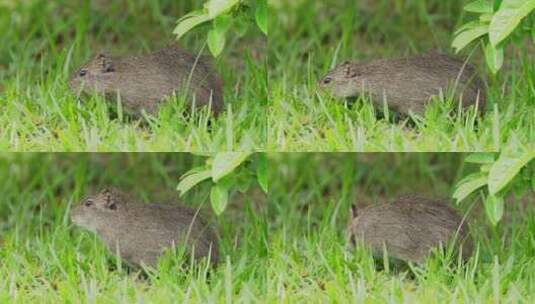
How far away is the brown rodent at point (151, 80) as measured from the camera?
6.35 metres

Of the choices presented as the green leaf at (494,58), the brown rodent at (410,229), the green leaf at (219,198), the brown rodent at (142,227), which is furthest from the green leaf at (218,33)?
the green leaf at (494,58)

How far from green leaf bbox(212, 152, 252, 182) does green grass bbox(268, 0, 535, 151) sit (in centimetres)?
16

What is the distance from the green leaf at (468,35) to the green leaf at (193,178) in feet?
3.77

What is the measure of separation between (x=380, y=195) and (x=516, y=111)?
842 millimetres

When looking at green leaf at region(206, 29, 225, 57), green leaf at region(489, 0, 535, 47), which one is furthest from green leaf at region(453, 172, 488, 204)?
green leaf at region(206, 29, 225, 57)

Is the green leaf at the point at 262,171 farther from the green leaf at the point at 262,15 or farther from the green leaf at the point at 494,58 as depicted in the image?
the green leaf at the point at 494,58

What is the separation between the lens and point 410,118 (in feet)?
20.7

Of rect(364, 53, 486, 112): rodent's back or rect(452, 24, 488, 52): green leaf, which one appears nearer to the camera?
rect(452, 24, 488, 52): green leaf

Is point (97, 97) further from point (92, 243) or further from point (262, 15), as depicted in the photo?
point (262, 15)

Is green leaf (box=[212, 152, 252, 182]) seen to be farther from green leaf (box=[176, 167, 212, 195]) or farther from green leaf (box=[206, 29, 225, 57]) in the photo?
green leaf (box=[206, 29, 225, 57])

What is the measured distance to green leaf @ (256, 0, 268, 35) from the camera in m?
6.22

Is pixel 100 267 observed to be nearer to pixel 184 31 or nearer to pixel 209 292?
pixel 209 292

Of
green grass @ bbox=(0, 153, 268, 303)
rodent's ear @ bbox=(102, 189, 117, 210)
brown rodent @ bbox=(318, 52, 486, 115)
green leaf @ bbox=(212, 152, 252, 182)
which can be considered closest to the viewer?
green leaf @ bbox=(212, 152, 252, 182)

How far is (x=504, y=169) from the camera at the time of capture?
6.02 metres
